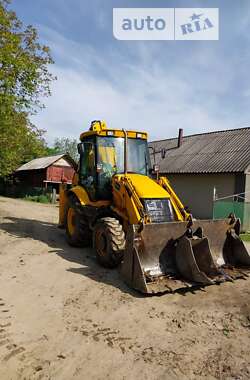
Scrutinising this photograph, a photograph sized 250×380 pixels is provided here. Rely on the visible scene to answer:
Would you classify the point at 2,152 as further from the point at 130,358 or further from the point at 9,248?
the point at 130,358

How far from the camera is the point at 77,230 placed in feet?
26.6

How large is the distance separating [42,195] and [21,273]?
25.4 meters

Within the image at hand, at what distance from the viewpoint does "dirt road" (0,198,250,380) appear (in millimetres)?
3369

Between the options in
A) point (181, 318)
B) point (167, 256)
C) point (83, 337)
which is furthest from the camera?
point (167, 256)

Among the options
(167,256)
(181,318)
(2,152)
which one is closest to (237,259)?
(167,256)

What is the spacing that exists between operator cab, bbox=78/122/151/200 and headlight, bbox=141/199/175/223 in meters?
1.25

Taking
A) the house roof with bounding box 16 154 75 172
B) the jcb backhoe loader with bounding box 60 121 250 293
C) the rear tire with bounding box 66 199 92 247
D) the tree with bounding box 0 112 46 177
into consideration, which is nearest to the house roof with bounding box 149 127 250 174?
the tree with bounding box 0 112 46 177

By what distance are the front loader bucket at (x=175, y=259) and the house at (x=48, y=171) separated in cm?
2670

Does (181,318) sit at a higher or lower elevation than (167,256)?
lower

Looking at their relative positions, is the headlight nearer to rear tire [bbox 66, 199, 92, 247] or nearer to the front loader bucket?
the front loader bucket

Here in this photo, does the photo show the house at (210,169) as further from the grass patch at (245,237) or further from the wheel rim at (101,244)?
the wheel rim at (101,244)

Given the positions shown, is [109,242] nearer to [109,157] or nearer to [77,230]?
[77,230]

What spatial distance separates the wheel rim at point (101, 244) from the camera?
6529 millimetres

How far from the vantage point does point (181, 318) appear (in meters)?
4.58
